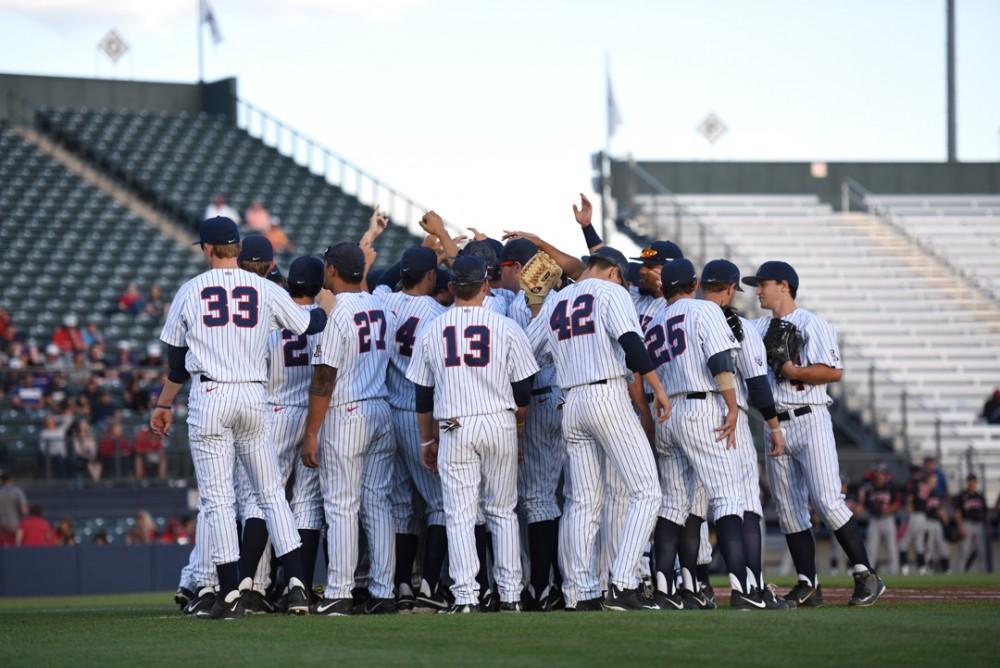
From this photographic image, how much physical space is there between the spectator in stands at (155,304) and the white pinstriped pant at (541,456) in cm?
1479

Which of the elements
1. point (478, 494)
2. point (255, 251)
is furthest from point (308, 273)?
point (478, 494)

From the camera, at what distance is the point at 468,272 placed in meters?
8.50

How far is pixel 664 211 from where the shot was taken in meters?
28.3

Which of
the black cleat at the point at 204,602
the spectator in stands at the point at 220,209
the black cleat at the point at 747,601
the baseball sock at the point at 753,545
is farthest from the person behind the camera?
the spectator in stands at the point at 220,209

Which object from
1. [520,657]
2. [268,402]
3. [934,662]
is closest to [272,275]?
[268,402]

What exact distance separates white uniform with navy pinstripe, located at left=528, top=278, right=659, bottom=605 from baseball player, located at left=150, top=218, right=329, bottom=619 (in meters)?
1.47

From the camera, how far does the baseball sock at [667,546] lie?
28.5 feet

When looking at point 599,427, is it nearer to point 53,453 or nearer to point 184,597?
point 184,597

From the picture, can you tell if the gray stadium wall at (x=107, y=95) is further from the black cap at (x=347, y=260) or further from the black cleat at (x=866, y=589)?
the black cleat at (x=866, y=589)

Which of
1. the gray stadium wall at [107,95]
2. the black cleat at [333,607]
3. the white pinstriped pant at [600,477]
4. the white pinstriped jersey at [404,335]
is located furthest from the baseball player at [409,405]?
the gray stadium wall at [107,95]

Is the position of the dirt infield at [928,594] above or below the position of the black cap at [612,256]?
below

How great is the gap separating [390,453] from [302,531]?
70 centimetres

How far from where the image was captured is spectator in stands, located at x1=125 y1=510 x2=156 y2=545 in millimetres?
17438

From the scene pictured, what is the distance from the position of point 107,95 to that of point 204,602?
2598 cm
